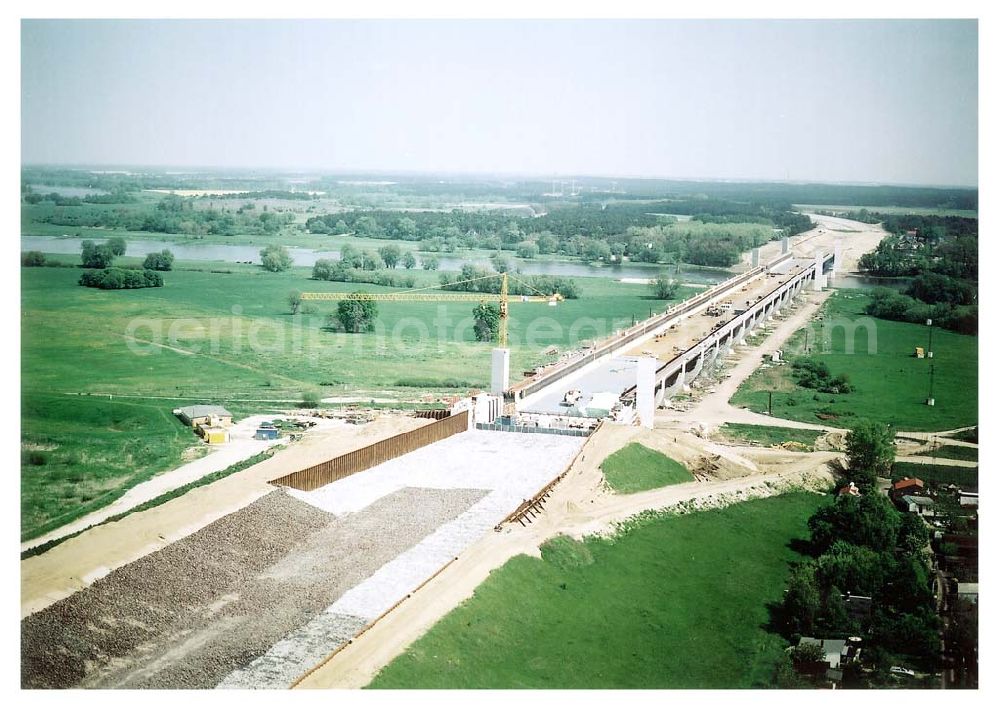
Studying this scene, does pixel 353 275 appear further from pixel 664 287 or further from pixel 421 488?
pixel 421 488

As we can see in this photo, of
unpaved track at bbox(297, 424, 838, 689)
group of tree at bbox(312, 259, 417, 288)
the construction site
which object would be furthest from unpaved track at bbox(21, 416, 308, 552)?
group of tree at bbox(312, 259, 417, 288)

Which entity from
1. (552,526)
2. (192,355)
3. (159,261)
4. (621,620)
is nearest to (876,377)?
(552,526)

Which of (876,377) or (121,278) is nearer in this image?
(876,377)

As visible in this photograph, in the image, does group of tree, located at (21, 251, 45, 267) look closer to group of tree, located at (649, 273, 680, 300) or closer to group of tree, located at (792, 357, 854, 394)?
group of tree, located at (792, 357, 854, 394)

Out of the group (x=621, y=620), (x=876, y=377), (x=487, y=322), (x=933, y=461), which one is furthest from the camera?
(x=487, y=322)

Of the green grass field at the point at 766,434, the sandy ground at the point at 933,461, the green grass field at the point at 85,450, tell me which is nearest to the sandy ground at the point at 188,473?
the green grass field at the point at 85,450

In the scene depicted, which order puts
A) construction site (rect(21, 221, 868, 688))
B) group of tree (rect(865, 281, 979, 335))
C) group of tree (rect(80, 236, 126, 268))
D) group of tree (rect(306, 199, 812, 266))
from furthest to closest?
group of tree (rect(306, 199, 812, 266))
group of tree (rect(80, 236, 126, 268))
group of tree (rect(865, 281, 979, 335))
construction site (rect(21, 221, 868, 688))

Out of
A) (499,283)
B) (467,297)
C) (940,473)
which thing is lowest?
(940,473)

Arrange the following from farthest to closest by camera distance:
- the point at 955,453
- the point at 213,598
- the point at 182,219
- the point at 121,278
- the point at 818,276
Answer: the point at 818,276, the point at 182,219, the point at 121,278, the point at 955,453, the point at 213,598
